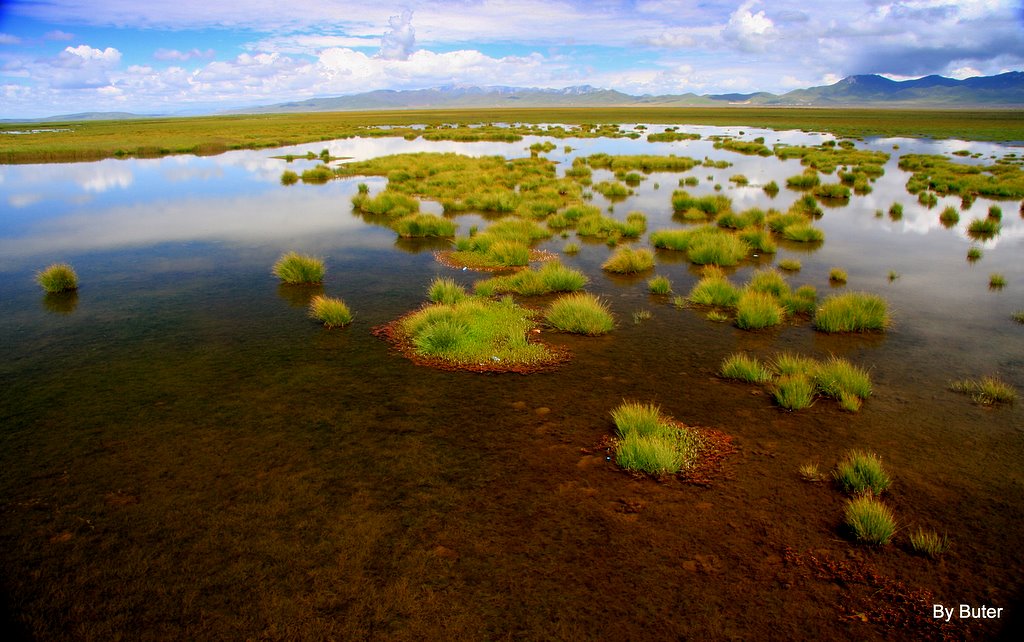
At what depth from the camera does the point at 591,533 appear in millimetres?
5762

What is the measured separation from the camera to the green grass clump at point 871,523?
5.47 metres

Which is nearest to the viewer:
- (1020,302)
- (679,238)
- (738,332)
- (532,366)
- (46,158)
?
(532,366)

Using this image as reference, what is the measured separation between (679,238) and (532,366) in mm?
11421

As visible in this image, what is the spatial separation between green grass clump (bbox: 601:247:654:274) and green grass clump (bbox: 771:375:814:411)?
8008 millimetres

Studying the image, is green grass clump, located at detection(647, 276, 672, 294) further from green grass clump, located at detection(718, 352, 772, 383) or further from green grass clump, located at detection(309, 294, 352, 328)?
green grass clump, located at detection(309, 294, 352, 328)

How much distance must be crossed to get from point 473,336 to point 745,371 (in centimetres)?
515

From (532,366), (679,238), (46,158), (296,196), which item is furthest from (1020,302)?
(46,158)

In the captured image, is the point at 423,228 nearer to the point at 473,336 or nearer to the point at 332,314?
the point at 332,314

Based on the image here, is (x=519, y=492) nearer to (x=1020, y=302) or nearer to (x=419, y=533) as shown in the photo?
(x=419, y=533)

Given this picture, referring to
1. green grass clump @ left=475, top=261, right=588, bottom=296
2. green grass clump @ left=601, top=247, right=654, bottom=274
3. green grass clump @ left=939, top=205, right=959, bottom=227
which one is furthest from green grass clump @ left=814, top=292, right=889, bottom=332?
green grass clump @ left=939, top=205, right=959, bottom=227

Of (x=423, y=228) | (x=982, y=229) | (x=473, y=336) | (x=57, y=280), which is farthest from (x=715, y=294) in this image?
(x=57, y=280)

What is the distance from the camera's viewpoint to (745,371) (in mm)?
9297

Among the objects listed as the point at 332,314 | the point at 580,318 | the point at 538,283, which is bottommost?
the point at 580,318

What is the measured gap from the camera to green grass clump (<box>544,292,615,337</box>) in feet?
37.7
